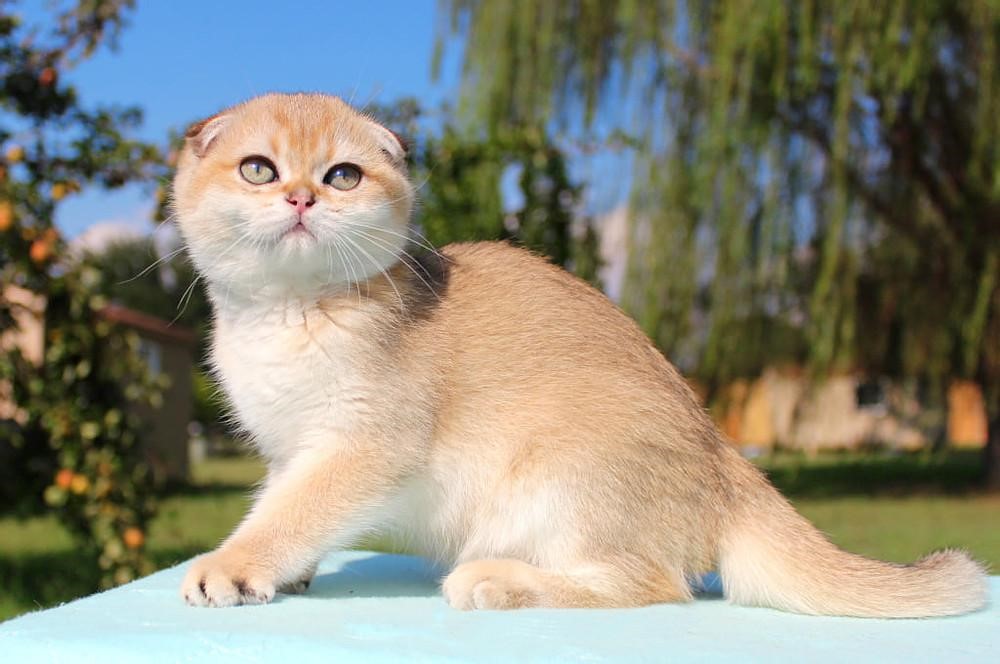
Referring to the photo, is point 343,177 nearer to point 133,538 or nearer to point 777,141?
point 133,538

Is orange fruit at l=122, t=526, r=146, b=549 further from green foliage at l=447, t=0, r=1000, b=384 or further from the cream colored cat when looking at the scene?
green foliage at l=447, t=0, r=1000, b=384

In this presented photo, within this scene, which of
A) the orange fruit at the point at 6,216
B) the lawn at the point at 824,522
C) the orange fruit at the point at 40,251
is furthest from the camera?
the lawn at the point at 824,522

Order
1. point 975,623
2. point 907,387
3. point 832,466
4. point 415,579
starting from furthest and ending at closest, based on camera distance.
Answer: point 832,466 → point 907,387 → point 415,579 → point 975,623

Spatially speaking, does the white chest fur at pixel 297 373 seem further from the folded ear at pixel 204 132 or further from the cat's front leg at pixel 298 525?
the folded ear at pixel 204 132

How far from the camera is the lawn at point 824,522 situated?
536cm

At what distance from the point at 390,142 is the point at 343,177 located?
0.18m

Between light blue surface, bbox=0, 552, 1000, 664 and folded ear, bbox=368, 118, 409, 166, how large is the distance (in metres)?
0.89

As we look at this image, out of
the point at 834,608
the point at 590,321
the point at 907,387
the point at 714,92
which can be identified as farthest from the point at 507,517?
the point at 907,387

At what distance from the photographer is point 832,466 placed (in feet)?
50.9

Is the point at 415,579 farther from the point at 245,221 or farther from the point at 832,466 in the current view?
the point at 832,466

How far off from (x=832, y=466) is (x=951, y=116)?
8.01 meters

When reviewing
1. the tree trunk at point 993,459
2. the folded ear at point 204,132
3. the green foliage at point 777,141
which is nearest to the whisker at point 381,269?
the folded ear at point 204,132

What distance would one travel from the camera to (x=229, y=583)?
1824mm

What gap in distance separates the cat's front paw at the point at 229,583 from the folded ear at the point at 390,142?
837 millimetres
